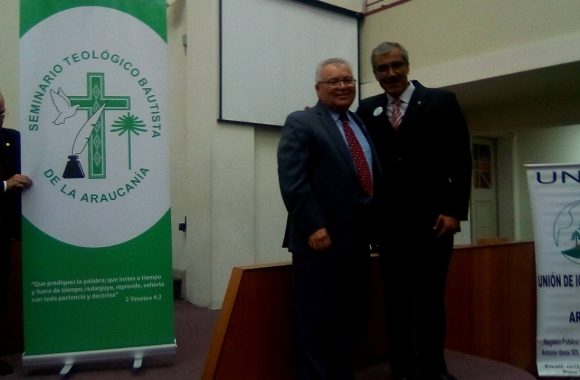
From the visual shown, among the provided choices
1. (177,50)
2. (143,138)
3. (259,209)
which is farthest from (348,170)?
(177,50)

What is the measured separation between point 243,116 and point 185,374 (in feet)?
7.42

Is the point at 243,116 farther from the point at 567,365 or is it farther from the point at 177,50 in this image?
the point at 567,365

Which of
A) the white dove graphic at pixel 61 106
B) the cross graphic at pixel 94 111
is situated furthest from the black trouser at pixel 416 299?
the white dove graphic at pixel 61 106

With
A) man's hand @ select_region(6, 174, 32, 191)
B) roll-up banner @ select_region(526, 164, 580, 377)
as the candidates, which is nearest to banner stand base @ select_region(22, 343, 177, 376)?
man's hand @ select_region(6, 174, 32, 191)

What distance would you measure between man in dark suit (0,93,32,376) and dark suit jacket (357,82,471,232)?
1.76 metres

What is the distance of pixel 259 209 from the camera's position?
4.18 meters

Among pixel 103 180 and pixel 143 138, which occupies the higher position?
pixel 143 138

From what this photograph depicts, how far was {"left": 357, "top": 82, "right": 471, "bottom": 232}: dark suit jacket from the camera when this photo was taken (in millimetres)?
1818

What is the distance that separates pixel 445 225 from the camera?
1786 mm

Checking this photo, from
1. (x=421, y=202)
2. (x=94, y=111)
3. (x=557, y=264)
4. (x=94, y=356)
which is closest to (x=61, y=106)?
(x=94, y=111)

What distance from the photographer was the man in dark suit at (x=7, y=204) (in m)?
2.25

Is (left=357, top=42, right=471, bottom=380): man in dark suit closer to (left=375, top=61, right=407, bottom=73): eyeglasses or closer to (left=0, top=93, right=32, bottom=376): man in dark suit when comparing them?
(left=375, top=61, right=407, bottom=73): eyeglasses

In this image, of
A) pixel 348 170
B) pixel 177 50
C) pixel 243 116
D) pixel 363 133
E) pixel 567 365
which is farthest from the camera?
pixel 177 50

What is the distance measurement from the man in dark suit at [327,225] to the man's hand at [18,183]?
1217 mm
